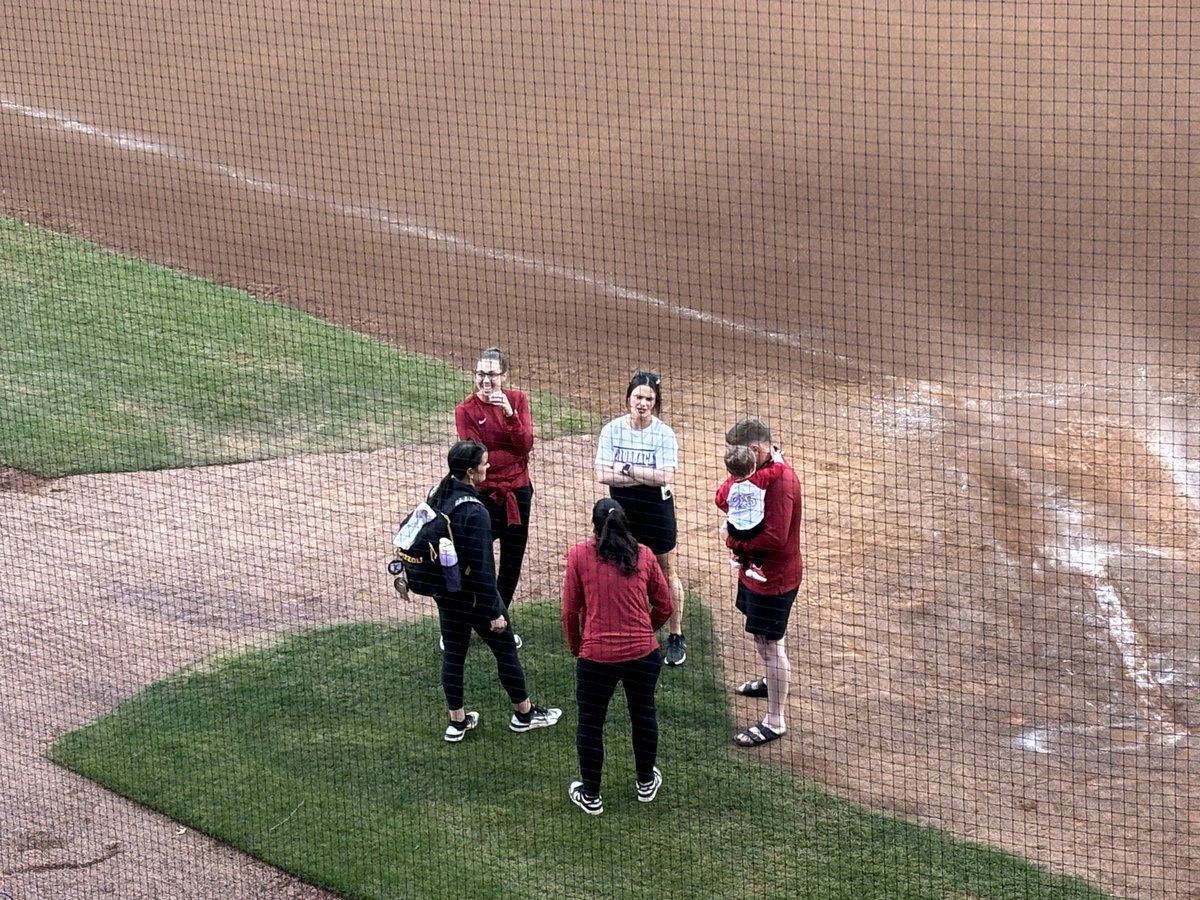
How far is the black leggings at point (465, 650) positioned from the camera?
6445 millimetres

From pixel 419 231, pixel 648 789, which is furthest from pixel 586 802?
pixel 419 231

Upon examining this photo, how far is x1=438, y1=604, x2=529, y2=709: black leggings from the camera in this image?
645cm


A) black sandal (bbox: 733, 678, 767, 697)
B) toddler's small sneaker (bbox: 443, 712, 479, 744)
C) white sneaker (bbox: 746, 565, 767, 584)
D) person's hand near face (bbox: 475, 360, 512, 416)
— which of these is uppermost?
person's hand near face (bbox: 475, 360, 512, 416)

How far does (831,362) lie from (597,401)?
7.25 feet

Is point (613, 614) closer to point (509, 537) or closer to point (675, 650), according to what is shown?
point (509, 537)

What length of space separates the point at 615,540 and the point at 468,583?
80 centimetres

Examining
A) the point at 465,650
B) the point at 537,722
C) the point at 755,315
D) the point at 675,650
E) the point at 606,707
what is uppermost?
the point at 755,315

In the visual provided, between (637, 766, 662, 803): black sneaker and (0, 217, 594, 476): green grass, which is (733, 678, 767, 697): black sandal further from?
(0, 217, 594, 476): green grass

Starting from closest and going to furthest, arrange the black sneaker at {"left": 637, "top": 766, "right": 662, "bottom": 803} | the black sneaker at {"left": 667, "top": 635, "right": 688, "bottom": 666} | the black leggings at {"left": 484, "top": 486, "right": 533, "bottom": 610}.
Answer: the black sneaker at {"left": 637, "top": 766, "right": 662, "bottom": 803} < the black leggings at {"left": 484, "top": 486, "right": 533, "bottom": 610} < the black sneaker at {"left": 667, "top": 635, "right": 688, "bottom": 666}

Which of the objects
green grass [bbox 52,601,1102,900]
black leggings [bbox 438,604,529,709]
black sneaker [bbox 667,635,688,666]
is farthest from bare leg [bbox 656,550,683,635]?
black leggings [bbox 438,604,529,709]

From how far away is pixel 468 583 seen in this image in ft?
20.7

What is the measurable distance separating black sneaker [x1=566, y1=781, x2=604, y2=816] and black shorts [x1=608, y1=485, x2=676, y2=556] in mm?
1324

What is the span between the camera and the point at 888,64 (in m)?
15.9

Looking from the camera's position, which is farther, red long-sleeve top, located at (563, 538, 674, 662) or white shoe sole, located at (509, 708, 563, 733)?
white shoe sole, located at (509, 708, 563, 733)
